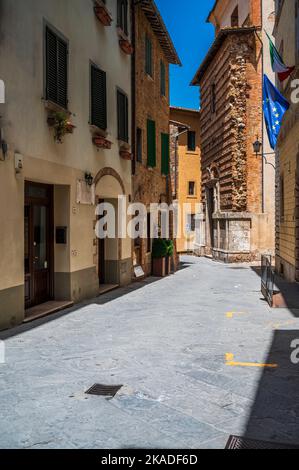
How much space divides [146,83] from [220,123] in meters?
9.93

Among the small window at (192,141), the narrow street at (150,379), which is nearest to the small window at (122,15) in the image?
the narrow street at (150,379)

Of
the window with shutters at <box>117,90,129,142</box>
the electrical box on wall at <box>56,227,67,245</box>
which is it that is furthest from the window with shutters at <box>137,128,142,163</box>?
the electrical box on wall at <box>56,227,67,245</box>

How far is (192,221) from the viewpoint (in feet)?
119

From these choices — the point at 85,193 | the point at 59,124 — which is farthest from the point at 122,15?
the point at 59,124

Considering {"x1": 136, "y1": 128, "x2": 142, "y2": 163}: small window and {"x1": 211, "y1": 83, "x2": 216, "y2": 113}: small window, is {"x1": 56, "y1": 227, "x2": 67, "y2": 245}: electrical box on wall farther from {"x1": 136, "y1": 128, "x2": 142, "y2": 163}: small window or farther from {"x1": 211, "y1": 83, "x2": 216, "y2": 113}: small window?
{"x1": 211, "y1": 83, "x2": 216, "y2": 113}: small window

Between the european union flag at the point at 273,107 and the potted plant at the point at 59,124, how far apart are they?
21.9 ft

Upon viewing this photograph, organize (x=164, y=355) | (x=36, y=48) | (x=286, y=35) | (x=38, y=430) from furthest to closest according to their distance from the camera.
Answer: (x=286, y=35), (x=36, y=48), (x=164, y=355), (x=38, y=430)

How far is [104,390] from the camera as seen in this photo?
16.5 feet

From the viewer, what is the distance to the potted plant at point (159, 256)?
18.5m

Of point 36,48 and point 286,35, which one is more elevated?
point 286,35

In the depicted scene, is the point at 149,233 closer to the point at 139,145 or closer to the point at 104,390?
the point at 139,145

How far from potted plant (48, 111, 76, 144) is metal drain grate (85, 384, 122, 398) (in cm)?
623

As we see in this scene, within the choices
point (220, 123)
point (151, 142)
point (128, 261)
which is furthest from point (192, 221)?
point (128, 261)

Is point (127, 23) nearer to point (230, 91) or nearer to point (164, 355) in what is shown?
point (230, 91)
